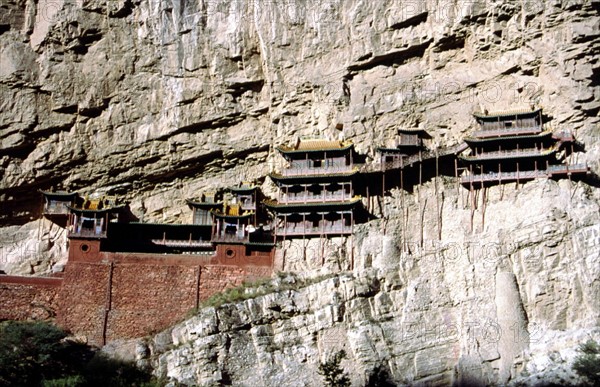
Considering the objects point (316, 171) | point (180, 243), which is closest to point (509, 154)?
point (316, 171)

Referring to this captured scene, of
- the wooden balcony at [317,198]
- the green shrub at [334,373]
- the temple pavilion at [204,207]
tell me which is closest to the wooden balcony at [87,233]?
the temple pavilion at [204,207]

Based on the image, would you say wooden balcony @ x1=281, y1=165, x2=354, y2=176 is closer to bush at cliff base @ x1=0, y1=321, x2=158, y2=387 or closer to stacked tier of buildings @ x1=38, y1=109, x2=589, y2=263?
stacked tier of buildings @ x1=38, y1=109, x2=589, y2=263

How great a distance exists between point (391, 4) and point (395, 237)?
13.3 metres

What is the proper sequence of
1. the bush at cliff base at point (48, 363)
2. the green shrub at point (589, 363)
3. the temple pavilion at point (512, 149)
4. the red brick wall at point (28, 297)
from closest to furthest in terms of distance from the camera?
the green shrub at point (589, 363) → the bush at cliff base at point (48, 363) → the red brick wall at point (28, 297) → the temple pavilion at point (512, 149)

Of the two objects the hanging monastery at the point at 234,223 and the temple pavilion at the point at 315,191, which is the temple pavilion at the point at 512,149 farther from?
the temple pavilion at the point at 315,191

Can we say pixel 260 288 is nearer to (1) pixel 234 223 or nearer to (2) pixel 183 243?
(1) pixel 234 223

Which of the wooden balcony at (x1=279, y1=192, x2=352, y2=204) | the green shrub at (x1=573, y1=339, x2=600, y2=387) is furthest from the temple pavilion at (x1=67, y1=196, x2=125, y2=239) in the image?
A: the green shrub at (x1=573, y1=339, x2=600, y2=387)

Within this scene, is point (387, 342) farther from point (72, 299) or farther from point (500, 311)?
point (72, 299)

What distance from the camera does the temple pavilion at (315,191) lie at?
46.2m

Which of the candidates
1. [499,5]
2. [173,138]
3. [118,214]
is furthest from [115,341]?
[499,5]

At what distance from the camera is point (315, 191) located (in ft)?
159

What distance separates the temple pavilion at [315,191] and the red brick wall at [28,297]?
11.8 metres

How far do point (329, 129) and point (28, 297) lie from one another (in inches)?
730

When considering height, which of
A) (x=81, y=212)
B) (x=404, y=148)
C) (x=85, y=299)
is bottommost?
(x=85, y=299)
